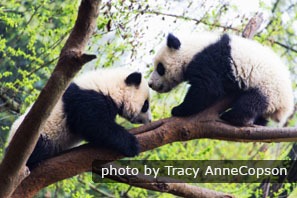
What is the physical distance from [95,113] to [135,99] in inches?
32.2

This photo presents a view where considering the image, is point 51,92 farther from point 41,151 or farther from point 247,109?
point 247,109

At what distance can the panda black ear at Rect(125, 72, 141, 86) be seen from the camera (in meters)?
5.29

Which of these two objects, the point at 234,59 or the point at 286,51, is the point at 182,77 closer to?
the point at 234,59

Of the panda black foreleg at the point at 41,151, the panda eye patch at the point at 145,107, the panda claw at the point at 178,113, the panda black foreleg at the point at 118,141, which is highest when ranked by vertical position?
the panda claw at the point at 178,113

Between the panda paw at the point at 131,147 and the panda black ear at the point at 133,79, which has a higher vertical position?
the panda black ear at the point at 133,79

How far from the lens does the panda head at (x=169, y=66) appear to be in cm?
562

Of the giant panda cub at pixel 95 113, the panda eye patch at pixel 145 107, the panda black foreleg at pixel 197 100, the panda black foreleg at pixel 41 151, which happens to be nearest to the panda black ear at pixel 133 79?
the giant panda cub at pixel 95 113

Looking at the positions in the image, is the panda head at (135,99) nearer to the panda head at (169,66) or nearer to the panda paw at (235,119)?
the panda head at (169,66)

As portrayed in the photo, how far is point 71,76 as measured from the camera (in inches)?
119

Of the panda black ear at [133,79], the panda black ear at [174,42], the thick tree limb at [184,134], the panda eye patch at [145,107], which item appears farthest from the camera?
the panda black ear at [174,42]

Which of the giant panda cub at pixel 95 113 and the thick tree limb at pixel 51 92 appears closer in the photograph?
the thick tree limb at pixel 51 92

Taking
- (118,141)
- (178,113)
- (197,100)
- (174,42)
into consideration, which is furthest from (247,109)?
(174,42)

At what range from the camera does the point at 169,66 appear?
570 centimetres

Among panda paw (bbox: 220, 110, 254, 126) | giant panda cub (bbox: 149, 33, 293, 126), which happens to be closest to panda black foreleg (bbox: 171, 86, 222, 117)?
giant panda cub (bbox: 149, 33, 293, 126)
